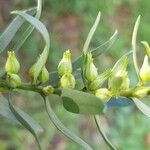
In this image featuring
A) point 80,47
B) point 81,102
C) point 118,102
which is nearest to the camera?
point 81,102

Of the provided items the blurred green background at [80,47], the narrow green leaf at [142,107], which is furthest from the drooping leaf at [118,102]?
the blurred green background at [80,47]

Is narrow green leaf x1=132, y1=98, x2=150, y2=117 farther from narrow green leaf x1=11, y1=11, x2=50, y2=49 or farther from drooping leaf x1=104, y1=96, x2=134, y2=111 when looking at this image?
narrow green leaf x1=11, y1=11, x2=50, y2=49

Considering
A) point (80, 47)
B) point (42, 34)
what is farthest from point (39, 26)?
point (80, 47)

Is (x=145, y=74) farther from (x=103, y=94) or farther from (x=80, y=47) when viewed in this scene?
(x=80, y=47)

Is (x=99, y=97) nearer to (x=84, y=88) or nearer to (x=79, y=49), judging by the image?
(x=84, y=88)

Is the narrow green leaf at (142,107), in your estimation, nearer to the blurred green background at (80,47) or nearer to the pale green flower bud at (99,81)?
the pale green flower bud at (99,81)

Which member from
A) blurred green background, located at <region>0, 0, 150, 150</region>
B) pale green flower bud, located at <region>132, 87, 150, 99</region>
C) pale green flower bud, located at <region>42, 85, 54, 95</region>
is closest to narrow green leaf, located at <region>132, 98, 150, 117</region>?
pale green flower bud, located at <region>132, 87, 150, 99</region>
